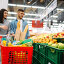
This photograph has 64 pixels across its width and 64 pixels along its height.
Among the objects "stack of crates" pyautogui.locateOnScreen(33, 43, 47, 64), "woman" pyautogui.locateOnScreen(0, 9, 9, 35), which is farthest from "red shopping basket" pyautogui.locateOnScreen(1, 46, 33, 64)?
"woman" pyautogui.locateOnScreen(0, 9, 9, 35)

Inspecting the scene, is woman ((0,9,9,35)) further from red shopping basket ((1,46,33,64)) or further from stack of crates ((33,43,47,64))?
red shopping basket ((1,46,33,64))

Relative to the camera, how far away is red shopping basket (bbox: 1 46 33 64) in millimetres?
1794

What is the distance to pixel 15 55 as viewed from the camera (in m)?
1.83

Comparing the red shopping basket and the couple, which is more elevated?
the couple

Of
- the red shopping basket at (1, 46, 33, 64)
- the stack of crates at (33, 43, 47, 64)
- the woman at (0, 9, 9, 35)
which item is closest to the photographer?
the red shopping basket at (1, 46, 33, 64)

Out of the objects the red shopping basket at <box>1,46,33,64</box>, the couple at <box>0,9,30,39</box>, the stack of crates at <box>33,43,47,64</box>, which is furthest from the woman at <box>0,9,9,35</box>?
the red shopping basket at <box>1,46,33,64</box>

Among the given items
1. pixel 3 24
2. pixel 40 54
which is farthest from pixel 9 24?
pixel 40 54

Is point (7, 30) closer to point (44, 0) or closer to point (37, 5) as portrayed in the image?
point (44, 0)

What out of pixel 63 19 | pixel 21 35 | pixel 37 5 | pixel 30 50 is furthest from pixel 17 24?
pixel 63 19

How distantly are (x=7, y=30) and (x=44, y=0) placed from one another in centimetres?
733

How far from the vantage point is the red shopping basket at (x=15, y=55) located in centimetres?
179

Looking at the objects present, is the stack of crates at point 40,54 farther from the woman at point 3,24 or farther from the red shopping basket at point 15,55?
the woman at point 3,24

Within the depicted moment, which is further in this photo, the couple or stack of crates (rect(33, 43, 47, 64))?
the couple

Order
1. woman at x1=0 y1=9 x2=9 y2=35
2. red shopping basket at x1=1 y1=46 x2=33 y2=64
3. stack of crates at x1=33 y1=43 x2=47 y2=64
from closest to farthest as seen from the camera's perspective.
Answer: red shopping basket at x1=1 y1=46 x2=33 y2=64
stack of crates at x1=33 y1=43 x2=47 y2=64
woman at x1=0 y1=9 x2=9 y2=35
